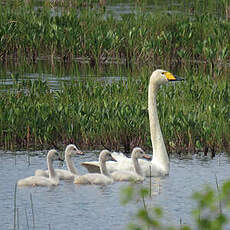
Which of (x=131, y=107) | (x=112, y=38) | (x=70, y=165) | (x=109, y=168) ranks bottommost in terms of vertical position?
(x=109, y=168)

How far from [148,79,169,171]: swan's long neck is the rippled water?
9.2 inches

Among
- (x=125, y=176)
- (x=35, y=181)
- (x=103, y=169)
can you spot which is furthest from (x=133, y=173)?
(x=35, y=181)

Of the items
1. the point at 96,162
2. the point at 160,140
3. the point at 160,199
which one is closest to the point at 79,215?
the point at 160,199

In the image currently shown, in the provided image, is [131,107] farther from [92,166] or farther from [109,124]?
[92,166]

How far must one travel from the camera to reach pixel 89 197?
1074 centimetres

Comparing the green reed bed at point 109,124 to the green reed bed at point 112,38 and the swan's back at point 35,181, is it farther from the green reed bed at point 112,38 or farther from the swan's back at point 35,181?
the green reed bed at point 112,38

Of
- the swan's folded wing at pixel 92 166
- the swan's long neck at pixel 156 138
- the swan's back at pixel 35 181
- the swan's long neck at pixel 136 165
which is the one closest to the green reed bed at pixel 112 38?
the swan's long neck at pixel 156 138

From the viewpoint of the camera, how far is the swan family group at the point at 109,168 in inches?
445

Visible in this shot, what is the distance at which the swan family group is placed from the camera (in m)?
11.3

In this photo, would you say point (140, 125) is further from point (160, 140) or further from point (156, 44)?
point (156, 44)

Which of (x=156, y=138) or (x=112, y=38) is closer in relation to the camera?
(x=156, y=138)

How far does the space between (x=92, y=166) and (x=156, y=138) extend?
3.59ft

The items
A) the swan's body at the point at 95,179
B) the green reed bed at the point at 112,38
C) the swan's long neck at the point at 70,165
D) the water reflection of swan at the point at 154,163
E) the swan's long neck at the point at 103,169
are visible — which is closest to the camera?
the swan's body at the point at 95,179

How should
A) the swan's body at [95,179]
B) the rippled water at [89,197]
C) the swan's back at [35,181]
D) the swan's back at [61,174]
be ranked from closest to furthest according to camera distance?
the rippled water at [89,197] < the swan's back at [35,181] < the swan's body at [95,179] < the swan's back at [61,174]
